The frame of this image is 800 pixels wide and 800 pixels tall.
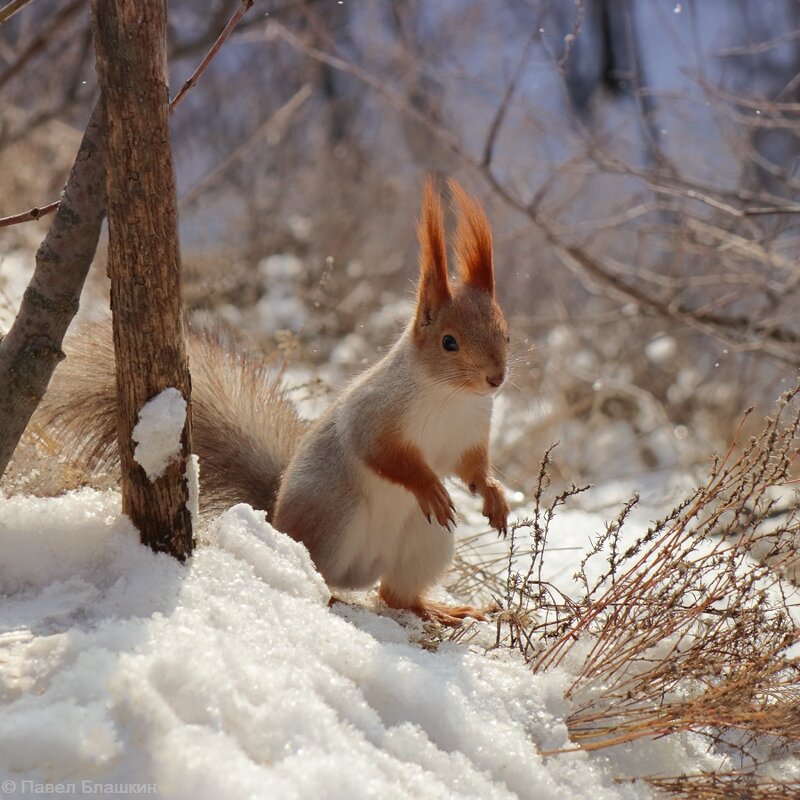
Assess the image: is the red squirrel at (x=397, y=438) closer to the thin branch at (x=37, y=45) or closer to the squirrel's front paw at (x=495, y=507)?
the squirrel's front paw at (x=495, y=507)

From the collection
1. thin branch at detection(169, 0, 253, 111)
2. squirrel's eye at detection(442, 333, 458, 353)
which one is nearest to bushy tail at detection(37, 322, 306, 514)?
squirrel's eye at detection(442, 333, 458, 353)

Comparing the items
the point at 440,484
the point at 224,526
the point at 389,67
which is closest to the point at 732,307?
the point at 389,67

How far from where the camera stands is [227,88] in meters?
8.70

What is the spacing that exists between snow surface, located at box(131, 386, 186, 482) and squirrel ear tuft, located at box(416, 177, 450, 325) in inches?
26.1

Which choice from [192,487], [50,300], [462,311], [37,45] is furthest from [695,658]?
[37,45]

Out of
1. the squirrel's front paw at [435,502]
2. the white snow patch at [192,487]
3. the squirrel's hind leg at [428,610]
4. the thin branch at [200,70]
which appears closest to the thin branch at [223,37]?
the thin branch at [200,70]

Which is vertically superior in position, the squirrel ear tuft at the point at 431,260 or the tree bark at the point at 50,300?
the squirrel ear tuft at the point at 431,260

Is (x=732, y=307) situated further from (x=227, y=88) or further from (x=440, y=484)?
(x=227, y=88)

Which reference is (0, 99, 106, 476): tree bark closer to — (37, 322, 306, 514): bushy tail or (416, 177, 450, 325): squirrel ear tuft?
(37, 322, 306, 514): bushy tail

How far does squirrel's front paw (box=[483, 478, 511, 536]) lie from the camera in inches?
90.5

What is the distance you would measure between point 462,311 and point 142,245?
0.77 m

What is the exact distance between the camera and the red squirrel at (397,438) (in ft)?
7.15

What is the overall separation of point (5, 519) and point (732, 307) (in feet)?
16.6

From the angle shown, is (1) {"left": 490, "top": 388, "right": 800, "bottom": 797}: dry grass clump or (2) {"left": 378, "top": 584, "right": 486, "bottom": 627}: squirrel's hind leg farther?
(2) {"left": 378, "top": 584, "right": 486, "bottom": 627}: squirrel's hind leg
